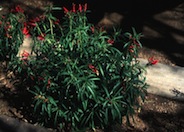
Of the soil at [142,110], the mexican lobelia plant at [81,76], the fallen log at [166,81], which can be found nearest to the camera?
the mexican lobelia plant at [81,76]

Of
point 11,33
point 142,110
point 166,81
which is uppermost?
point 11,33

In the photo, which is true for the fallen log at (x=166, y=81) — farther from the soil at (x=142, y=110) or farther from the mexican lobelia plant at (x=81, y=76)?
the mexican lobelia plant at (x=81, y=76)

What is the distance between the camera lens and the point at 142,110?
4.97 metres

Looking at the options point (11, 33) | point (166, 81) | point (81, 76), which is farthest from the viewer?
point (166, 81)

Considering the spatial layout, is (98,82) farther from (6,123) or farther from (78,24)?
(6,123)

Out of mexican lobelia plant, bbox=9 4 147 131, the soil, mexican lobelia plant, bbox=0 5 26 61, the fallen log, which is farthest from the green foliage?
the fallen log

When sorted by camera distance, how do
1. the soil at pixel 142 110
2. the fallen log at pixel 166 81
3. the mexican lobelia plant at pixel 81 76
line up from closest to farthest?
the mexican lobelia plant at pixel 81 76
the soil at pixel 142 110
the fallen log at pixel 166 81

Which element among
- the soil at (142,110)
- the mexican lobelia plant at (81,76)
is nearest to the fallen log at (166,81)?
the soil at (142,110)

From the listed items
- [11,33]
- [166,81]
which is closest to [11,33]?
[11,33]

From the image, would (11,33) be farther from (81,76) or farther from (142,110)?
(142,110)

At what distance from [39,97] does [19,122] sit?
29.9 inches

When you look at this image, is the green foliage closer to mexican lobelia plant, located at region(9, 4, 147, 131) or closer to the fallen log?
mexican lobelia plant, located at region(9, 4, 147, 131)

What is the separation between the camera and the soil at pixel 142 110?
4.76 meters

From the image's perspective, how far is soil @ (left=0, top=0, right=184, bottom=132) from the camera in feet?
15.6
